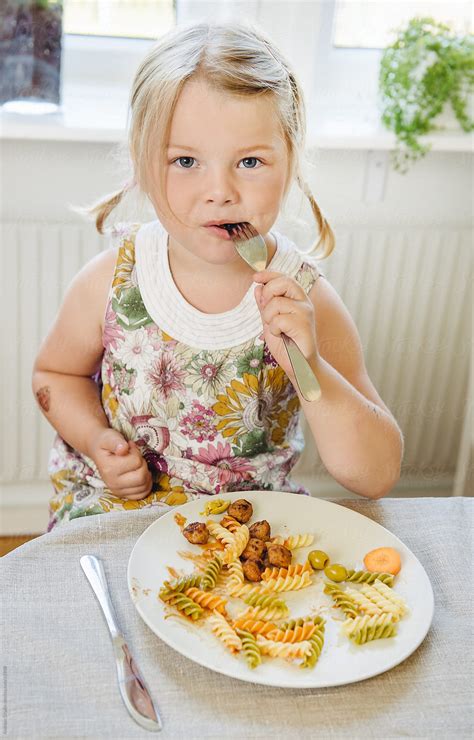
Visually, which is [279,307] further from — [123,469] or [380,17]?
[380,17]

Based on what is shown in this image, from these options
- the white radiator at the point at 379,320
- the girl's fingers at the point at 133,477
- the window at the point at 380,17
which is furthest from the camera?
the window at the point at 380,17

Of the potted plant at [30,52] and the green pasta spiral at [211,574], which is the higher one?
the potted plant at [30,52]

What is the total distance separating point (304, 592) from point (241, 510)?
125mm

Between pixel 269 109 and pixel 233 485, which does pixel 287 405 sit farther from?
pixel 269 109

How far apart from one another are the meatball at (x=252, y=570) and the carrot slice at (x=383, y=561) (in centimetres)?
11

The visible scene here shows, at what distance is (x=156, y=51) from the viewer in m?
1.08

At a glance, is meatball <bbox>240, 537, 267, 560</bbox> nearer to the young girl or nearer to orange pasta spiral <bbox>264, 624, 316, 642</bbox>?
orange pasta spiral <bbox>264, 624, 316, 642</bbox>

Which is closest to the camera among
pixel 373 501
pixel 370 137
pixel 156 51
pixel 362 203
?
pixel 373 501

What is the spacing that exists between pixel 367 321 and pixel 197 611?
1326 millimetres

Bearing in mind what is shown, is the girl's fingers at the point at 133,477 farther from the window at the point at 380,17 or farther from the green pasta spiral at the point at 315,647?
the window at the point at 380,17

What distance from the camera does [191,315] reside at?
47.1 inches

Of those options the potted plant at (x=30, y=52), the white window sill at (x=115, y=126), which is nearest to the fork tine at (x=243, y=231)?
the white window sill at (x=115, y=126)

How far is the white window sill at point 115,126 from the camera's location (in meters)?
1.67

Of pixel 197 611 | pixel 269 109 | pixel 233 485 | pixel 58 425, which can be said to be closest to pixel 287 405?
pixel 233 485
